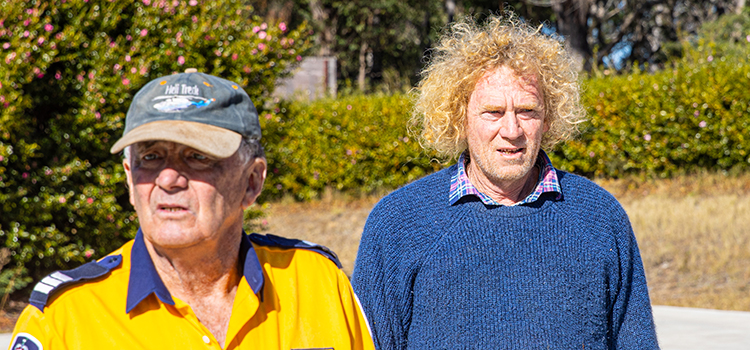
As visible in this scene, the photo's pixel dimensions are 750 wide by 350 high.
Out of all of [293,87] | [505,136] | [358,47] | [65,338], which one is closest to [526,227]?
[505,136]

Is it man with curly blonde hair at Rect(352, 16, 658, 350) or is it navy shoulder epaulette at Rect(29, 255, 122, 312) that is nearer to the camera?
navy shoulder epaulette at Rect(29, 255, 122, 312)

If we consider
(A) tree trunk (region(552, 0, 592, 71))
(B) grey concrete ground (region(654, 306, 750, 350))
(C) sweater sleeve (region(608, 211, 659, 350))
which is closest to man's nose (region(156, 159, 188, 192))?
(C) sweater sleeve (region(608, 211, 659, 350))

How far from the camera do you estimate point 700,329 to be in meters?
5.40

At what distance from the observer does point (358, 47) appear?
21891mm

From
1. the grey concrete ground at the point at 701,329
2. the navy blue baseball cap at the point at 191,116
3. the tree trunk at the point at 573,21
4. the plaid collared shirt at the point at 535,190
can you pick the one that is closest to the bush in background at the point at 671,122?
the grey concrete ground at the point at 701,329

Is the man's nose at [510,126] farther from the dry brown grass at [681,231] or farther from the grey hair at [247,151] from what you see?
the dry brown grass at [681,231]

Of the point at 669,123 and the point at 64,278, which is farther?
the point at 669,123

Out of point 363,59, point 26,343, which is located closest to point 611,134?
point 26,343

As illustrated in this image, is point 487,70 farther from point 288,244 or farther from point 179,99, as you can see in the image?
point 179,99

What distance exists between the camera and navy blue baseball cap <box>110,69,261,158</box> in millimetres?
1562

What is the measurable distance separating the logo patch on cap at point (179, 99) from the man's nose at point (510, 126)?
3.93ft

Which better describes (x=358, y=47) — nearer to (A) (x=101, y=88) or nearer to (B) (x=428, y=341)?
(A) (x=101, y=88)

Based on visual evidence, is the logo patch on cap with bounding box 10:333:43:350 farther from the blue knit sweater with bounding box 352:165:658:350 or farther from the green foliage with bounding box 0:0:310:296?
the green foliage with bounding box 0:0:310:296

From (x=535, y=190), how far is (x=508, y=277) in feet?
1.16
